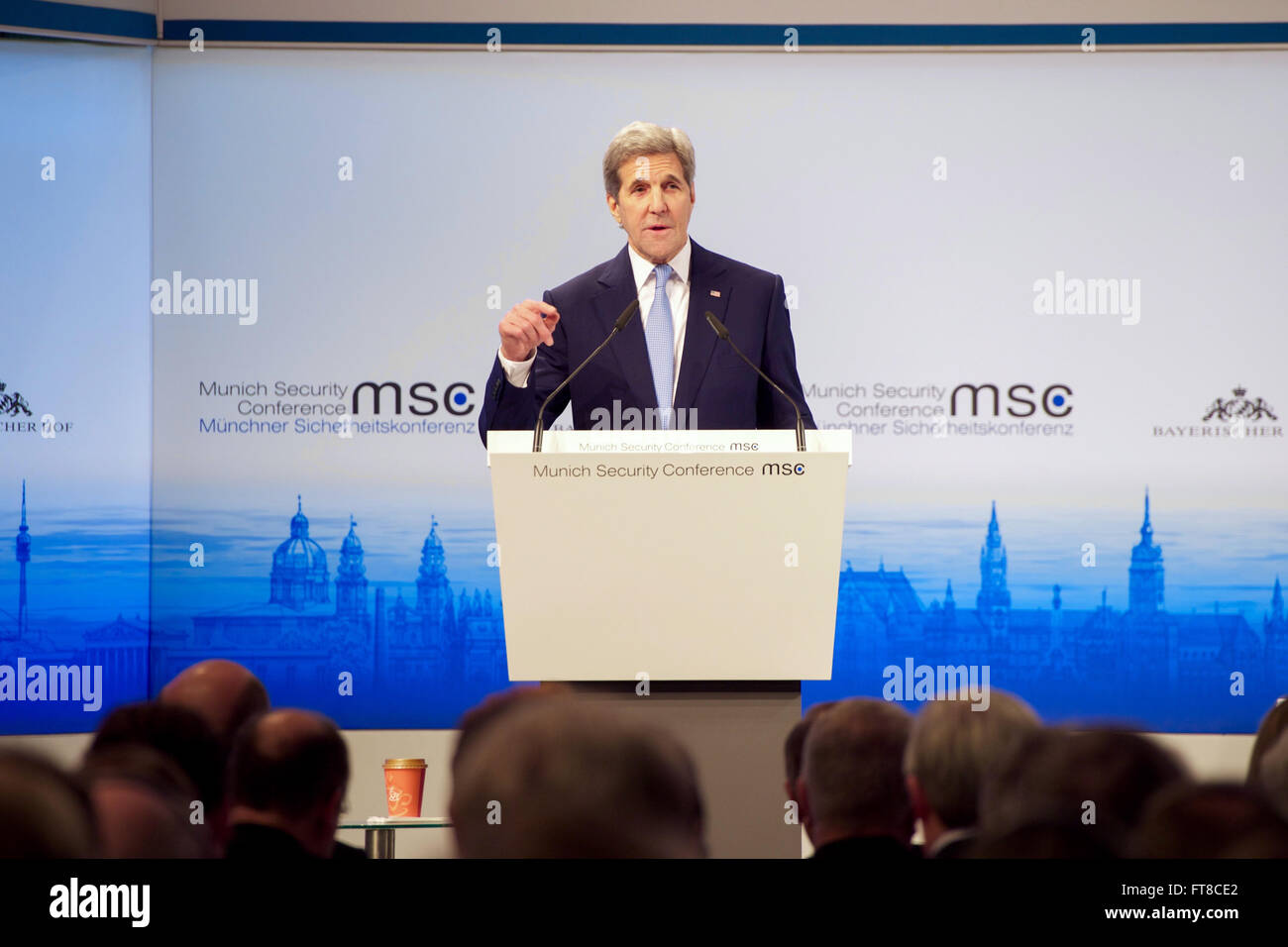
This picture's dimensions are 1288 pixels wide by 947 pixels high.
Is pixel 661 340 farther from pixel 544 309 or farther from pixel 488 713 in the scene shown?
pixel 488 713

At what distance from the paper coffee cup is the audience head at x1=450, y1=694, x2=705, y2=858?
7.72 feet

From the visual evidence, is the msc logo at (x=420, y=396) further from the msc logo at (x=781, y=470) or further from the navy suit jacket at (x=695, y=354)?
the msc logo at (x=781, y=470)

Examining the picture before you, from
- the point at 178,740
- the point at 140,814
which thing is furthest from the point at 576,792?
the point at 178,740

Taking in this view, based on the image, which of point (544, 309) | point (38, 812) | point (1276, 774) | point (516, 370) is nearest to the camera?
point (38, 812)

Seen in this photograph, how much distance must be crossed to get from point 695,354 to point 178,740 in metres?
1.72

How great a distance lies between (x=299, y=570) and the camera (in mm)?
5602

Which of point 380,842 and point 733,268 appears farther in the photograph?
point 380,842

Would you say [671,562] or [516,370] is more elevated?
[516,370]

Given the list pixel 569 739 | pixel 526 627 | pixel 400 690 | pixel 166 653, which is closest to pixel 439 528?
pixel 400 690

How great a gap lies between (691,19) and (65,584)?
3516mm

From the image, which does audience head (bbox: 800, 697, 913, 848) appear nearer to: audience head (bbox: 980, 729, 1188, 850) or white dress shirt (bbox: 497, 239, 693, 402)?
audience head (bbox: 980, 729, 1188, 850)

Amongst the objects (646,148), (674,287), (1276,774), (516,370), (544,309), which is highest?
(646,148)
